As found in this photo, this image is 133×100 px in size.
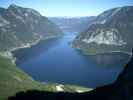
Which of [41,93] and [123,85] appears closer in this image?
[123,85]

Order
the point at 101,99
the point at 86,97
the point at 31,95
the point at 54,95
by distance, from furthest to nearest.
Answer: the point at 31,95
the point at 54,95
the point at 86,97
the point at 101,99

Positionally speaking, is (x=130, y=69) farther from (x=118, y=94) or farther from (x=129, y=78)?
(x=118, y=94)

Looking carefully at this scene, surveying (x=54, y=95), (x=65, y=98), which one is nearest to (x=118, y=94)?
(x=65, y=98)

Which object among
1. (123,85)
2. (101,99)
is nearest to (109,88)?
(101,99)

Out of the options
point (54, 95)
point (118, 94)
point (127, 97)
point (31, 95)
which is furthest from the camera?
point (31, 95)

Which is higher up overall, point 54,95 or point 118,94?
point 118,94

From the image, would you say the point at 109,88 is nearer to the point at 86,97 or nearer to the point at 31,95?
the point at 86,97
